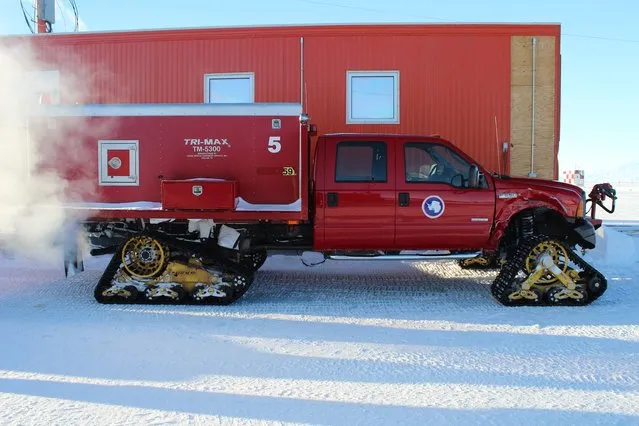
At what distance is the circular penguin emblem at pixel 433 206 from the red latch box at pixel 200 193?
2.24 meters

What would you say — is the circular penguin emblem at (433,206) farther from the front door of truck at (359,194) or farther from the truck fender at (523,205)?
the truck fender at (523,205)

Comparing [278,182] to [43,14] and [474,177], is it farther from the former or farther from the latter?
[43,14]

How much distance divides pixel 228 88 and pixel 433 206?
508cm

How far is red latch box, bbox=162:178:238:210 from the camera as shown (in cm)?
573

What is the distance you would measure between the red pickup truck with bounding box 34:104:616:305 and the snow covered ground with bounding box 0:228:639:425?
44cm

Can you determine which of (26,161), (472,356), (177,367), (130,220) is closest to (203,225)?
(130,220)

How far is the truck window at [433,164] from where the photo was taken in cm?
610

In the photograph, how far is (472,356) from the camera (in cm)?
407

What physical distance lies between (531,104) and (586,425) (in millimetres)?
7249

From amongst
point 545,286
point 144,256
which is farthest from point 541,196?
point 144,256

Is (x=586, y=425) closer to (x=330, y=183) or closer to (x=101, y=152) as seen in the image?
(x=330, y=183)

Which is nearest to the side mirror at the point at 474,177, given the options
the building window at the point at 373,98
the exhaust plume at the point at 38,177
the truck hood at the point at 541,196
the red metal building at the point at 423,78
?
the truck hood at the point at 541,196

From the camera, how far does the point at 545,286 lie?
19.5ft

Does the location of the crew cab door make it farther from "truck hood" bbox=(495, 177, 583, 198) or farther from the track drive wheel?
the track drive wheel
